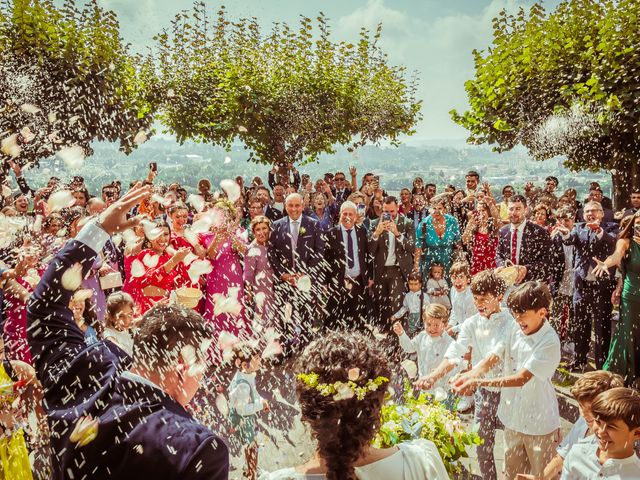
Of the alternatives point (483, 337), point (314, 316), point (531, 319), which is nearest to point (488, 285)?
point (483, 337)

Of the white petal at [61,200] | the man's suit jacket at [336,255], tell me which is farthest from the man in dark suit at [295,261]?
the white petal at [61,200]

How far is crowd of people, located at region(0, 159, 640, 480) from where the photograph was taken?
5.74 ft

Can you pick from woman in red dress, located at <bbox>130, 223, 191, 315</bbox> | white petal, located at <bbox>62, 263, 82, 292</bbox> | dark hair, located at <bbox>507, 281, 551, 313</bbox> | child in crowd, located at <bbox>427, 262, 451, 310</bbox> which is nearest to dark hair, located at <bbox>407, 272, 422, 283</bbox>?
child in crowd, located at <bbox>427, 262, 451, 310</bbox>

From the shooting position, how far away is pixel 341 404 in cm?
182

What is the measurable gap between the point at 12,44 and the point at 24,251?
5702 mm

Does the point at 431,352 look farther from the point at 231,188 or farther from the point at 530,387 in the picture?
the point at 231,188

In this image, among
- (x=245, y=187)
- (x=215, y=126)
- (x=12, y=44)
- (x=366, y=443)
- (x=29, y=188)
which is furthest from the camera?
(x=215, y=126)

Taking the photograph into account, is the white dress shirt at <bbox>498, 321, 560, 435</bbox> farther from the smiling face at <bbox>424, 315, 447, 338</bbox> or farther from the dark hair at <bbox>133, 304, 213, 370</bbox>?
the dark hair at <bbox>133, 304, 213, 370</bbox>

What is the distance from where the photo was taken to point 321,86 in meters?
12.5

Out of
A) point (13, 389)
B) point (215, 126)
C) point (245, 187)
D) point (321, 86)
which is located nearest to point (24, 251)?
point (13, 389)

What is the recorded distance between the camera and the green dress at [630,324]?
18.0ft

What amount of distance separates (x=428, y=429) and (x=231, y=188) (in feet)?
29.1

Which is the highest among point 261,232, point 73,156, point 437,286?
point 73,156

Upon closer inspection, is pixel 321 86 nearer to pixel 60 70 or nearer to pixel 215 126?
pixel 215 126
